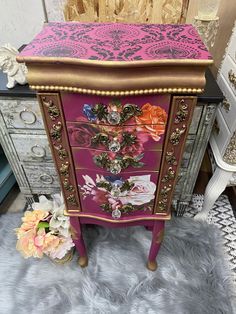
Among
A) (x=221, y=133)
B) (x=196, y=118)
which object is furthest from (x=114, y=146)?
(x=221, y=133)

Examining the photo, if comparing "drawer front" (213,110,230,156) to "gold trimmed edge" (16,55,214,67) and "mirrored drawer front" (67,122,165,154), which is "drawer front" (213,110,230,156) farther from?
"gold trimmed edge" (16,55,214,67)

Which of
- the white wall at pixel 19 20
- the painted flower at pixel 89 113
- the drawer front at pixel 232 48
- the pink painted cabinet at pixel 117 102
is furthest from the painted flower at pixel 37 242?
the drawer front at pixel 232 48

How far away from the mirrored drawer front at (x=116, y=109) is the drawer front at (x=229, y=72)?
0.48 metres

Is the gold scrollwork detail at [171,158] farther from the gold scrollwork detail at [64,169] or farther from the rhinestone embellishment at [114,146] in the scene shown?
the gold scrollwork detail at [64,169]

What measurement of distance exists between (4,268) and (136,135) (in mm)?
890

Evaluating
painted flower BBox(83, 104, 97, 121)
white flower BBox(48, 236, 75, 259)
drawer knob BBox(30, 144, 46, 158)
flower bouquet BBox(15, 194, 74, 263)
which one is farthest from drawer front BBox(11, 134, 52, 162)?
painted flower BBox(83, 104, 97, 121)

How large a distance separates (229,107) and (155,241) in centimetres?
57

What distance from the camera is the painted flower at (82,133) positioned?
630 mm

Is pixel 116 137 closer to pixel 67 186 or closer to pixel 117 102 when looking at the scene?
pixel 117 102

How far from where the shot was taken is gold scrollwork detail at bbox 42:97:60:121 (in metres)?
0.59

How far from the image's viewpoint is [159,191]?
0.79 m

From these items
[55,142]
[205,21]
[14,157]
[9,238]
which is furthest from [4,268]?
[205,21]

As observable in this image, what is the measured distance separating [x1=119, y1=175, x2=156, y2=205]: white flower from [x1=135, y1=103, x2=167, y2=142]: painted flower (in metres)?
0.16

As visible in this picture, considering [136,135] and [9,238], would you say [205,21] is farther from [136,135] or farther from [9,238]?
[9,238]
